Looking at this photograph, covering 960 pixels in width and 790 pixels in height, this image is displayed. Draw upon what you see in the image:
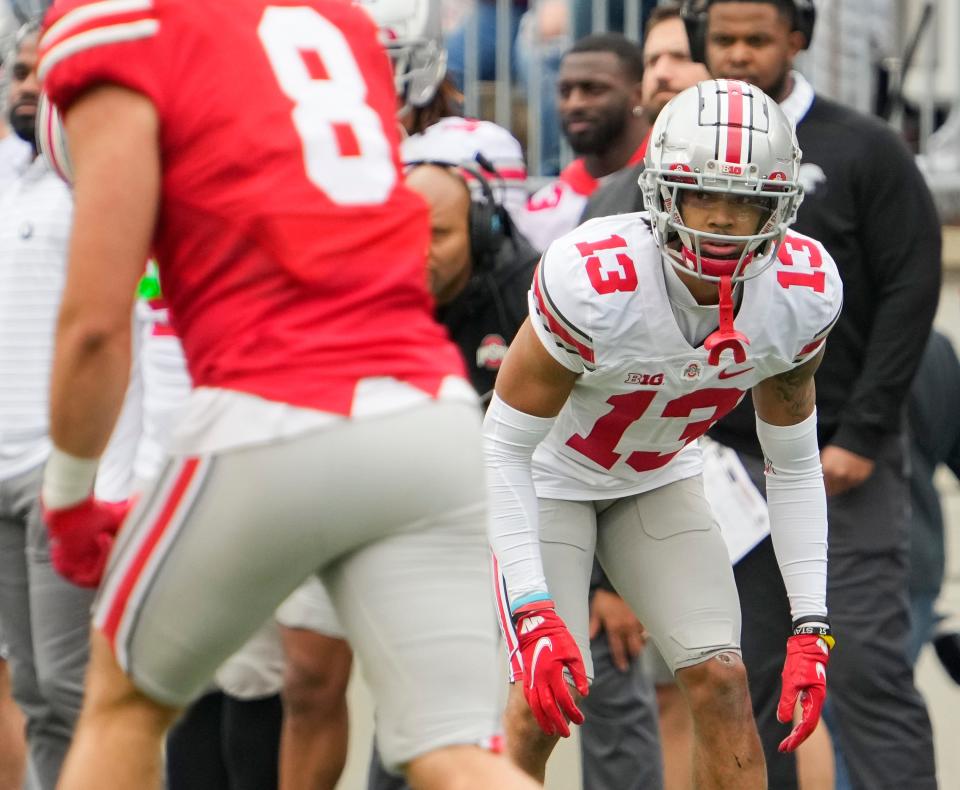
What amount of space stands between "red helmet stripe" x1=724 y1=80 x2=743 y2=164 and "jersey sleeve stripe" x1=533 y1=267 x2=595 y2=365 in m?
0.46

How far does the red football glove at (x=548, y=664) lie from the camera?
12.2ft

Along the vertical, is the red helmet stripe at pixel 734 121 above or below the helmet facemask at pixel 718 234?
above

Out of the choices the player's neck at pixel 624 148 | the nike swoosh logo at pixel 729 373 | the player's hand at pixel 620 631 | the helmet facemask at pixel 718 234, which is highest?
the helmet facemask at pixel 718 234

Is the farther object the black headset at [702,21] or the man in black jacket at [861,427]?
the black headset at [702,21]

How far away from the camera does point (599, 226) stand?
388 centimetres

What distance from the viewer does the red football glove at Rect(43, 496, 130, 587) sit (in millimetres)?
2697

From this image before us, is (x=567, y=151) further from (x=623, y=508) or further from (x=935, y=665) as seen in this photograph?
(x=623, y=508)

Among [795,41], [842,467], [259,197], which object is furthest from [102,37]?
[795,41]

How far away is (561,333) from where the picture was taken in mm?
3732

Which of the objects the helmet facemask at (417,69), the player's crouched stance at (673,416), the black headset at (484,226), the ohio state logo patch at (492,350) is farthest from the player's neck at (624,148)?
the player's crouched stance at (673,416)

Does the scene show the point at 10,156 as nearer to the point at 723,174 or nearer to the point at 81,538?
the point at 723,174

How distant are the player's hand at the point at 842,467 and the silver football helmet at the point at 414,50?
1508mm

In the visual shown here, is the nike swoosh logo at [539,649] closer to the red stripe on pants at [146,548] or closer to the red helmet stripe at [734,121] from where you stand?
the red helmet stripe at [734,121]

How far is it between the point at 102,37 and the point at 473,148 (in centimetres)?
253
